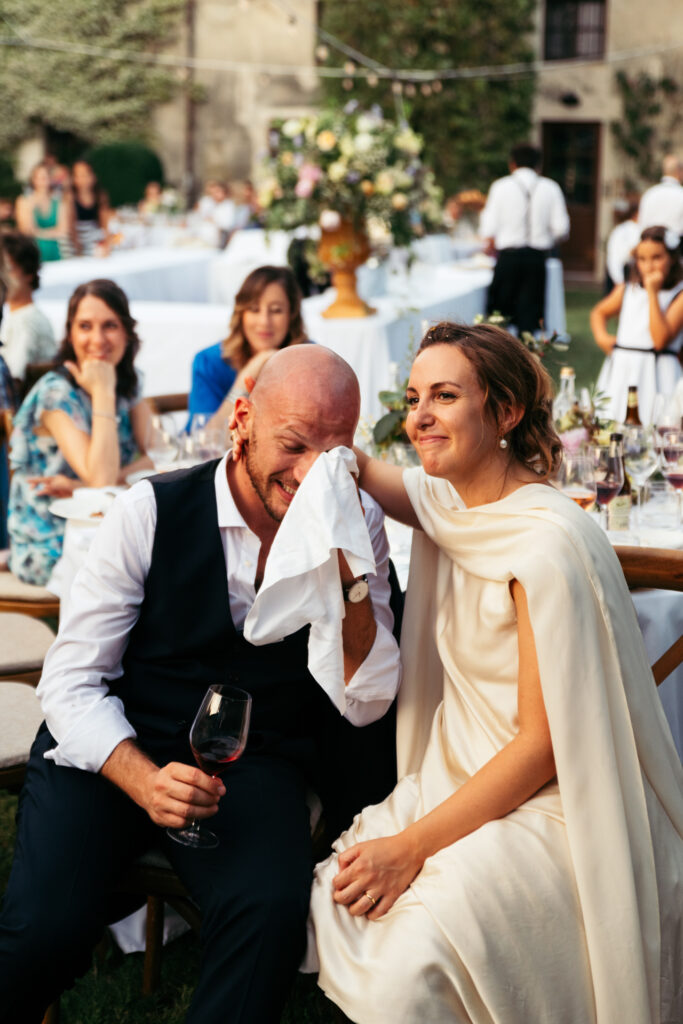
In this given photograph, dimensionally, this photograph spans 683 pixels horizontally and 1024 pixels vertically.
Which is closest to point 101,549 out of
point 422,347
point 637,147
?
point 422,347

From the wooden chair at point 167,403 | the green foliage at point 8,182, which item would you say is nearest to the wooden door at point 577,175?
the green foliage at point 8,182

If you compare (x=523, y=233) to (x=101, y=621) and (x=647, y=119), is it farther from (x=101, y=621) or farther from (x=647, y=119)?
(x=647, y=119)

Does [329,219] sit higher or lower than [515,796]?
higher

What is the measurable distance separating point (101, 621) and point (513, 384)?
3.06ft

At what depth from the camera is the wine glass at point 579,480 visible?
10.3 ft

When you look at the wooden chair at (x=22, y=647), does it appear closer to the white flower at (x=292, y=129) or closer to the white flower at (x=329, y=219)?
the white flower at (x=329, y=219)

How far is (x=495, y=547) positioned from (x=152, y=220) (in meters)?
12.9

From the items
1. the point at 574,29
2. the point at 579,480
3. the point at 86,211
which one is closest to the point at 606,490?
the point at 579,480

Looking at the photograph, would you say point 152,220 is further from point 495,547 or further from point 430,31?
point 495,547

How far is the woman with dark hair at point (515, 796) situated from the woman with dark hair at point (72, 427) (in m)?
1.89

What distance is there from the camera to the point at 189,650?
7.30 feet

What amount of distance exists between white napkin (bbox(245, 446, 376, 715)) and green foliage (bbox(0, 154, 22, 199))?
70.7ft

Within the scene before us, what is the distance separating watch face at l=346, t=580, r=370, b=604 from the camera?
6.95 feet

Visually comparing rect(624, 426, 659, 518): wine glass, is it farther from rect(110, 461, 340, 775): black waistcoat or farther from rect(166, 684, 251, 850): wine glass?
rect(166, 684, 251, 850): wine glass
